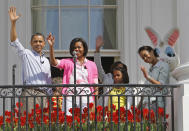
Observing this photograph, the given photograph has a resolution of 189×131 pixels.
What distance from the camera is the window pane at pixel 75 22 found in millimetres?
10258

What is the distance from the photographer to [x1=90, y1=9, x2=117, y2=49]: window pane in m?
10.3

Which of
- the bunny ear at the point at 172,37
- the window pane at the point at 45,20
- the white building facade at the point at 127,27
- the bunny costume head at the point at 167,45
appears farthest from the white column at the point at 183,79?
the window pane at the point at 45,20

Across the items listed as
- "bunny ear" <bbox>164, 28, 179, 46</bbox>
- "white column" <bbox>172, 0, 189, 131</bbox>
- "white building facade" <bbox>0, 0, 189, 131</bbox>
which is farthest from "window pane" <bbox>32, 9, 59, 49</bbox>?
"white column" <bbox>172, 0, 189, 131</bbox>

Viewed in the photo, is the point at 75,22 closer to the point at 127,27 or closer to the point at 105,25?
the point at 105,25

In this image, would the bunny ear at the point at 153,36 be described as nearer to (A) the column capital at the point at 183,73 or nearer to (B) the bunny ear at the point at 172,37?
(B) the bunny ear at the point at 172,37

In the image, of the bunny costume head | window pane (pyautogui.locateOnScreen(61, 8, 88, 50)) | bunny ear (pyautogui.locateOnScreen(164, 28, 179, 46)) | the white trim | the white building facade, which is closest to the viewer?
the bunny costume head

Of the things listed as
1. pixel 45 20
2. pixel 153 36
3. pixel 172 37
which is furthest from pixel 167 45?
pixel 45 20

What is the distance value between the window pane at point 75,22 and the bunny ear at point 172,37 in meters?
1.60

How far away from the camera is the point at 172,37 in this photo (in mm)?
9078

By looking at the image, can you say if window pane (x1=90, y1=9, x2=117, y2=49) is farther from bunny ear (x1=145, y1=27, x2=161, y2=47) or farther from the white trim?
bunny ear (x1=145, y1=27, x2=161, y2=47)

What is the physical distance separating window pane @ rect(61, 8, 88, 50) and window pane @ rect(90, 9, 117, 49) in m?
0.13

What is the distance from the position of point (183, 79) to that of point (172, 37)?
5.21ft

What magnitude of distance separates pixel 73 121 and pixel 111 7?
3.33 metres

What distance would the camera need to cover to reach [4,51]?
9977 millimetres
